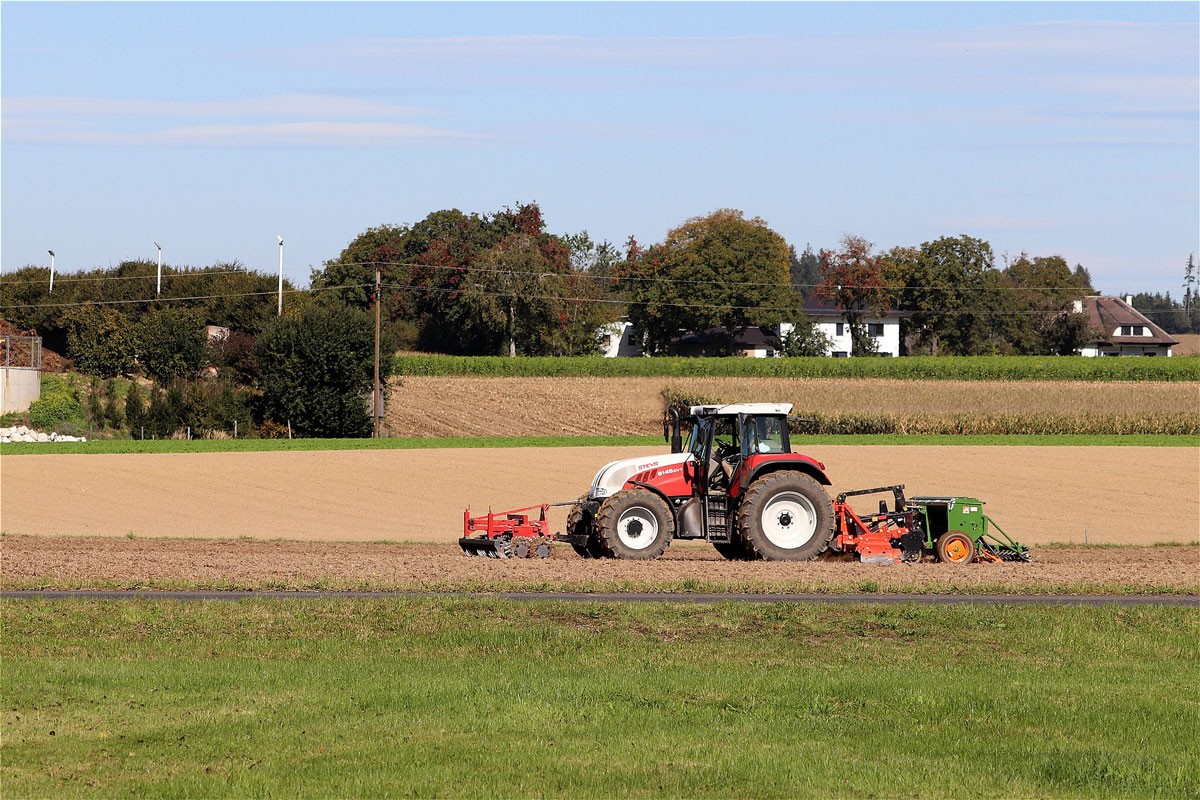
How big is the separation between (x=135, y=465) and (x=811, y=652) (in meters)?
32.9

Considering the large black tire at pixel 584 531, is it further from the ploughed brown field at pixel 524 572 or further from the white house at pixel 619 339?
the white house at pixel 619 339

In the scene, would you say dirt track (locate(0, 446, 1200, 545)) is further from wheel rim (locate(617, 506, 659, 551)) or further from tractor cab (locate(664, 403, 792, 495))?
tractor cab (locate(664, 403, 792, 495))

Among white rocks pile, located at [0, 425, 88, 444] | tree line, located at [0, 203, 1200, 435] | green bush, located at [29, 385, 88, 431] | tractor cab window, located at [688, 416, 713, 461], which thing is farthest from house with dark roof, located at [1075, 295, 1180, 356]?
tractor cab window, located at [688, 416, 713, 461]

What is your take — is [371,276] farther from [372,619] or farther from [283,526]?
[372,619]

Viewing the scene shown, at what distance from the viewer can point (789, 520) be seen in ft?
72.6

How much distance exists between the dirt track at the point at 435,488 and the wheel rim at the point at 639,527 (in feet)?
27.5

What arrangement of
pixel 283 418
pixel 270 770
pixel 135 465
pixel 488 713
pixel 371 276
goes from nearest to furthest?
pixel 270 770 → pixel 488 713 → pixel 135 465 → pixel 283 418 → pixel 371 276

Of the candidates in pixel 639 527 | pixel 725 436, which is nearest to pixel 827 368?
pixel 725 436

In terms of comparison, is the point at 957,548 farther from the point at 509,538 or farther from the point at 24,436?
the point at 24,436

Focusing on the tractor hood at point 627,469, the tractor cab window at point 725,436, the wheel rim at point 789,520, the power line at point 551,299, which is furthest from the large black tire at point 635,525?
the power line at point 551,299

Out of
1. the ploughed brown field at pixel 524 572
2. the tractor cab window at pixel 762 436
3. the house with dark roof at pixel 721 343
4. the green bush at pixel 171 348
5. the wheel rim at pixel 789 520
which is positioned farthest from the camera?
the house with dark roof at pixel 721 343

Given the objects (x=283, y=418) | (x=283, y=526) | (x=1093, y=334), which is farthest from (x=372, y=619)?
(x=1093, y=334)

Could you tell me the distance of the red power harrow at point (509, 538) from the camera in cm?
2289

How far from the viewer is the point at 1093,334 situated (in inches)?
4550
